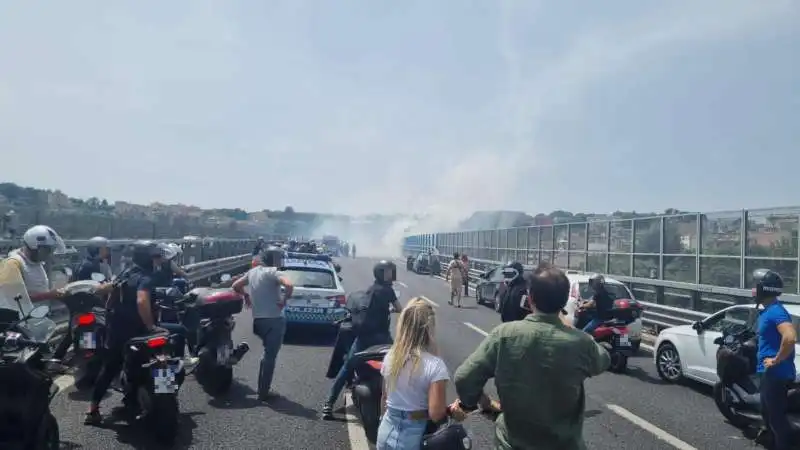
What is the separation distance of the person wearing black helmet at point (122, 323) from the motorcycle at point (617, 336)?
6.94 m

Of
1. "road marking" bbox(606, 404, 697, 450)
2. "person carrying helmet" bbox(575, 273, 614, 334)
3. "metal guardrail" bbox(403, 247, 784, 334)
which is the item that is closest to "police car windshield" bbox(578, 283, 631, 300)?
"metal guardrail" bbox(403, 247, 784, 334)

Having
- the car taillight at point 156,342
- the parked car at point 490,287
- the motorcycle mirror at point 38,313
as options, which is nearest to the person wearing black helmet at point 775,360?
the car taillight at point 156,342

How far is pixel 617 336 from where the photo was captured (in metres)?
10.7

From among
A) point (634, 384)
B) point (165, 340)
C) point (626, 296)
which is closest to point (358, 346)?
point (165, 340)

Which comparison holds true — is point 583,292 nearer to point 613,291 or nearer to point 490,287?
point 613,291

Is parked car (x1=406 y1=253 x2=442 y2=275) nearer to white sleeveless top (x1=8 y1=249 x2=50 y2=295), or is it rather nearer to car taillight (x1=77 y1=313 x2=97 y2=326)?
car taillight (x1=77 y1=313 x2=97 y2=326)

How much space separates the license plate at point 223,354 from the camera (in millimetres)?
7879

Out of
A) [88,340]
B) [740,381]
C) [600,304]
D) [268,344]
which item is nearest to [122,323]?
[88,340]

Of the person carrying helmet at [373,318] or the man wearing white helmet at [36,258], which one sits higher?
the man wearing white helmet at [36,258]

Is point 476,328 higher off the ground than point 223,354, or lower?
lower

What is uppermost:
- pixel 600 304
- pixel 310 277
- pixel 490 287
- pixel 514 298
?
pixel 514 298

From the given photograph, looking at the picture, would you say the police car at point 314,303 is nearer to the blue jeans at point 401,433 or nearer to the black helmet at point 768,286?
the black helmet at point 768,286

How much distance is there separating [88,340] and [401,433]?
464 centimetres

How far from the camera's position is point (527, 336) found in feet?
10.7
